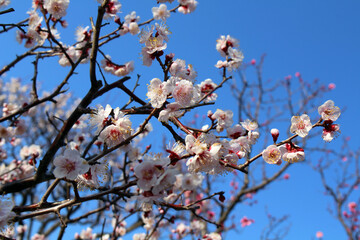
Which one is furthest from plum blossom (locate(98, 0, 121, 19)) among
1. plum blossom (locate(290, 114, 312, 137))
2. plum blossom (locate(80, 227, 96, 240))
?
plum blossom (locate(80, 227, 96, 240))

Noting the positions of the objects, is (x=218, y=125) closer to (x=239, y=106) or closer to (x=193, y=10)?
(x=193, y=10)

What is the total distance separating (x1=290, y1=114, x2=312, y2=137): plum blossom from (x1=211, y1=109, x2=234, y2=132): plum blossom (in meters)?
0.38

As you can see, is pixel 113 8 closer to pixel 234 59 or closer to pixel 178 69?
pixel 234 59

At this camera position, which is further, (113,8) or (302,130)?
(113,8)

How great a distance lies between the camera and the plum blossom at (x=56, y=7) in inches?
103

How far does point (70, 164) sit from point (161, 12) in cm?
177

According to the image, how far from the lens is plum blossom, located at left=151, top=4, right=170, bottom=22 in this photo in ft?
8.28

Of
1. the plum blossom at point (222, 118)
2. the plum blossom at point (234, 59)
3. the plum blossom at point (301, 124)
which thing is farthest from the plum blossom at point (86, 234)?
the plum blossom at point (301, 124)

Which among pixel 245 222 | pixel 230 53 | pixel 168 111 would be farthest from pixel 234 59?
pixel 245 222

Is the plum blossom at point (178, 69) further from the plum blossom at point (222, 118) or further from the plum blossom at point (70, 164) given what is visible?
the plum blossom at point (70, 164)

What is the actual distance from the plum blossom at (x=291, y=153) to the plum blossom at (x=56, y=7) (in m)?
2.38

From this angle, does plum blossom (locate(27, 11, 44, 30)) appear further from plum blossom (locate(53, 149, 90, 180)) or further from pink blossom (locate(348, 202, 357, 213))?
pink blossom (locate(348, 202, 357, 213))

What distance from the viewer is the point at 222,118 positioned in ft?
5.89

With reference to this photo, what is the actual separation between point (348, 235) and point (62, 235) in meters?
7.01
